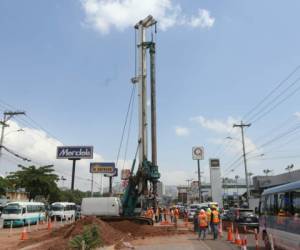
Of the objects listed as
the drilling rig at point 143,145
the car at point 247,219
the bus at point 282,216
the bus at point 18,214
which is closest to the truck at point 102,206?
the drilling rig at point 143,145

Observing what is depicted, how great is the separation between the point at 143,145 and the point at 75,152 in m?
41.2

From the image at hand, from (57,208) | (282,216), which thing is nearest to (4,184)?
(57,208)

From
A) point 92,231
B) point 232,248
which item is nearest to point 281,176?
point 232,248

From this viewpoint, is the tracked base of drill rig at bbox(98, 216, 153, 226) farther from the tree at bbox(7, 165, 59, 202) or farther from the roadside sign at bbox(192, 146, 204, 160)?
the tree at bbox(7, 165, 59, 202)

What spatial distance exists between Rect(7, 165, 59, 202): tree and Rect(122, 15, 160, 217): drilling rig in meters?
38.1

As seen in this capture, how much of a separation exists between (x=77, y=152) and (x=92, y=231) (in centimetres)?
5514

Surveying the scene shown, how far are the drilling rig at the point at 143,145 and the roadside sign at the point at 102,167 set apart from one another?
2179 inches

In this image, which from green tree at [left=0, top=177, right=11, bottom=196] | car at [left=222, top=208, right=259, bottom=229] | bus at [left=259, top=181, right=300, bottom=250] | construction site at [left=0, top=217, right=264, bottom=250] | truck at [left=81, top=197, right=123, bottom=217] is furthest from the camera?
green tree at [left=0, top=177, right=11, bottom=196]

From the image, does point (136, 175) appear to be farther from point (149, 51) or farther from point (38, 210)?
point (38, 210)

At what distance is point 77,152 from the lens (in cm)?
6950

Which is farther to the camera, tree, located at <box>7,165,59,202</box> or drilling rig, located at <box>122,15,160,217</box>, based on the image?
tree, located at <box>7,165,59,202</box>

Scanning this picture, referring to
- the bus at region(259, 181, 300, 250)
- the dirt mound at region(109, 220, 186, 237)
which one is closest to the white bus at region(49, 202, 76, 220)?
the dirt mound at region(109, 220, 186, 237)

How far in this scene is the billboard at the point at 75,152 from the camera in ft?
226

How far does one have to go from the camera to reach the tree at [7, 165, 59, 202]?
65.3m
